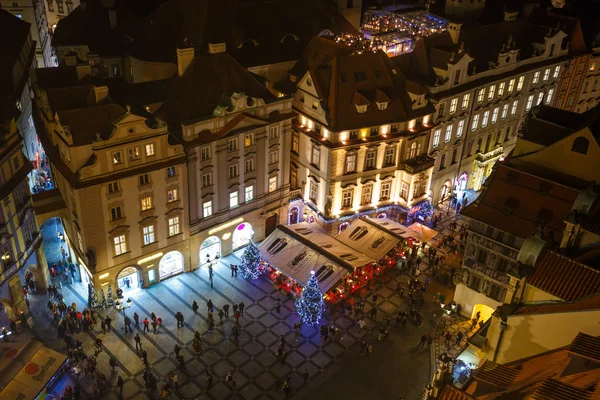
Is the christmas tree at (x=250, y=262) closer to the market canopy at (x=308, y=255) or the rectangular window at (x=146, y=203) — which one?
the market canopy at (x=308, y=255)

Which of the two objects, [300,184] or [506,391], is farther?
[300,184]

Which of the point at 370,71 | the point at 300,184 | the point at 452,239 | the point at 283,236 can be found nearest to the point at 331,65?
the point at 370,71

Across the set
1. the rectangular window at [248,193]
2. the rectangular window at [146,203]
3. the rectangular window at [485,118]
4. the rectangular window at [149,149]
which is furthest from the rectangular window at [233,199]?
the rectangular window at [485,118]

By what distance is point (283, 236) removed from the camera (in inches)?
2589

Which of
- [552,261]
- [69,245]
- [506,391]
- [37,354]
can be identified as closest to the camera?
[506,391]

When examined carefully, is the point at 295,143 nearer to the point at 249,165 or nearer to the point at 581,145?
the point at 249,165

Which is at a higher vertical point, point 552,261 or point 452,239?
point 552,261

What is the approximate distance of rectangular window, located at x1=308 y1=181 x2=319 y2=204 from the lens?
69.3m

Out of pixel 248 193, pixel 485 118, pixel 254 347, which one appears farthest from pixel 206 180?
pixel 485 118

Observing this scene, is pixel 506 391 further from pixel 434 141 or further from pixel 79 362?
pixel 434 141

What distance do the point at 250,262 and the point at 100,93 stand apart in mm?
22159

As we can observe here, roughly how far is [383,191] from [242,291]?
67.2 ft

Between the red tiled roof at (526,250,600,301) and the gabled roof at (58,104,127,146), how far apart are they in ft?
119

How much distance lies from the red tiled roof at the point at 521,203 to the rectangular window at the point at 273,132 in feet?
71.9
